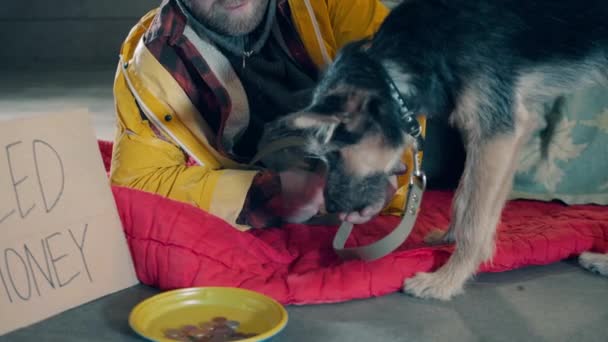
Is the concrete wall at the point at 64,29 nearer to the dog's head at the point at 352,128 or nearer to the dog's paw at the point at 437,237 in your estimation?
the dog's paw at the point at 437,237

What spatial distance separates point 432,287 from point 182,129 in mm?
1029

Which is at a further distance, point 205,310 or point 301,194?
point 301,194

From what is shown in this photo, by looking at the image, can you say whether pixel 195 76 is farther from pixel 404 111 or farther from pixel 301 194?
pixel 404 111

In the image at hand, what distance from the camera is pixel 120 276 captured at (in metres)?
2.09

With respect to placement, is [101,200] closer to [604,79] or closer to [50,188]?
[50,188]

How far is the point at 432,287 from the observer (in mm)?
2047

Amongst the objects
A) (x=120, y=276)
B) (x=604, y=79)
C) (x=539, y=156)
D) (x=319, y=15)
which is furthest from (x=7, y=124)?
(x=539, y=156)

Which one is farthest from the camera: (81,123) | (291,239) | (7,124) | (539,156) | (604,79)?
(539,156)

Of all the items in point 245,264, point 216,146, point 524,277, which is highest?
point 216,146

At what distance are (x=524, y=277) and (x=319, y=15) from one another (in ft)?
3.85

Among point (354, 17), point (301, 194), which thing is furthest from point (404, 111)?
point (354, 17)

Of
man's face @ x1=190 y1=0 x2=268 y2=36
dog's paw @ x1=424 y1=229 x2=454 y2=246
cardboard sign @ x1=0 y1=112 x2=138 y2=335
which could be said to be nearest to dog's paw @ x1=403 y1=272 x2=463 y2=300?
dog's paw @ x1=424 y1=229 x2=454 y2=246

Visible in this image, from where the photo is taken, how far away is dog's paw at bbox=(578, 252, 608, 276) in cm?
222

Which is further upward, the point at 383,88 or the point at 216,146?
the point at 383,88
